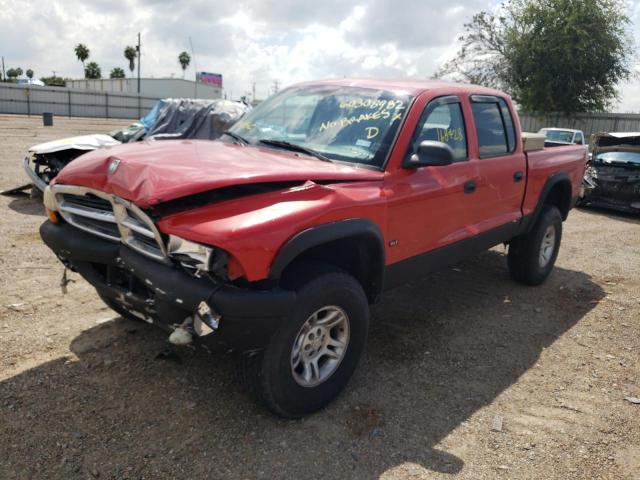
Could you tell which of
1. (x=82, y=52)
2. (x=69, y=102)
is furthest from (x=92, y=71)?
(x=69, y=102)

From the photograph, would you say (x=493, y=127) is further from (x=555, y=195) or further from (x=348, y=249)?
(x=348, y=249)

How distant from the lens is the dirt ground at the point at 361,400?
287cm

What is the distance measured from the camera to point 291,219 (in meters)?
2.79

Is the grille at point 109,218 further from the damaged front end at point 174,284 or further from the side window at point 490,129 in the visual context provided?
the side window at point 490,129

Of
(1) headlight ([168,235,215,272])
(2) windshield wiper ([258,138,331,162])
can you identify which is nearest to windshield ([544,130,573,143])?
(2) windshield wiper ([258,138,331,162])

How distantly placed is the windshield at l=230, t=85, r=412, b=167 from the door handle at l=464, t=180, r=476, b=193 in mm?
825

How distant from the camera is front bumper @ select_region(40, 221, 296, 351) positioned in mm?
2611

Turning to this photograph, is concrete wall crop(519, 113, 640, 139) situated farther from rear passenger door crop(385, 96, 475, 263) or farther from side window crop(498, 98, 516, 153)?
A: rear passenger door crop(385, 96, 475, 263)

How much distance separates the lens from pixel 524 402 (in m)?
3.61

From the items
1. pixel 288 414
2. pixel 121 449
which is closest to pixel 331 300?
pixel 288 414

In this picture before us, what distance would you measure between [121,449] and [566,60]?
2808cm

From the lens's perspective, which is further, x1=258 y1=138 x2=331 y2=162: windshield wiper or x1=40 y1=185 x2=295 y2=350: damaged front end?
x1=258 y1=138 x2=331 y2=162: windshield wiper

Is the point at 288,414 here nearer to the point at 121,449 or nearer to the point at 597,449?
the point at 121,449

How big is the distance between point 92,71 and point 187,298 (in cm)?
9052
